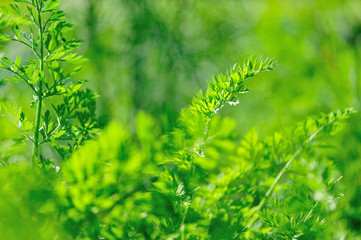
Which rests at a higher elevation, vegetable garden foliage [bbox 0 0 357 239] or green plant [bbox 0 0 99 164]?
green plant [bbox 0 0 99 164]

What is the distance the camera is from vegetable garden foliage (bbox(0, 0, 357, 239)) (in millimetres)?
201

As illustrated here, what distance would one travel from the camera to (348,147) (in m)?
0.53

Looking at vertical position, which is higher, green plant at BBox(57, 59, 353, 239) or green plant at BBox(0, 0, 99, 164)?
green plant at BBox(0, 0, 99, 164)

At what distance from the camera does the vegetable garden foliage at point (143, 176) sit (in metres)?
0.20

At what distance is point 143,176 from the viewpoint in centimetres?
26

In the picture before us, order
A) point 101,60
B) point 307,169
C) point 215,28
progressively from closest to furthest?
point 307,169, point 101,60, point 215,28

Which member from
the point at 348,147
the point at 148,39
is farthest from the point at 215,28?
the point at 348,147

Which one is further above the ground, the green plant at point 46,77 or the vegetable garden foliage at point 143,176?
the green plant at point 46,77

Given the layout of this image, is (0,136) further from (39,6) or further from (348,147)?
(348,147)

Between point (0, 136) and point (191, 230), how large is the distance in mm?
137

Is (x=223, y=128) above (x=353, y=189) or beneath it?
above

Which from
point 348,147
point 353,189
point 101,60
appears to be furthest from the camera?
point 101,60

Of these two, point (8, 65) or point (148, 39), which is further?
point (148, 39)

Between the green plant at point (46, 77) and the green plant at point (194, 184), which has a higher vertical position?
the green plant at point (46, 77)
